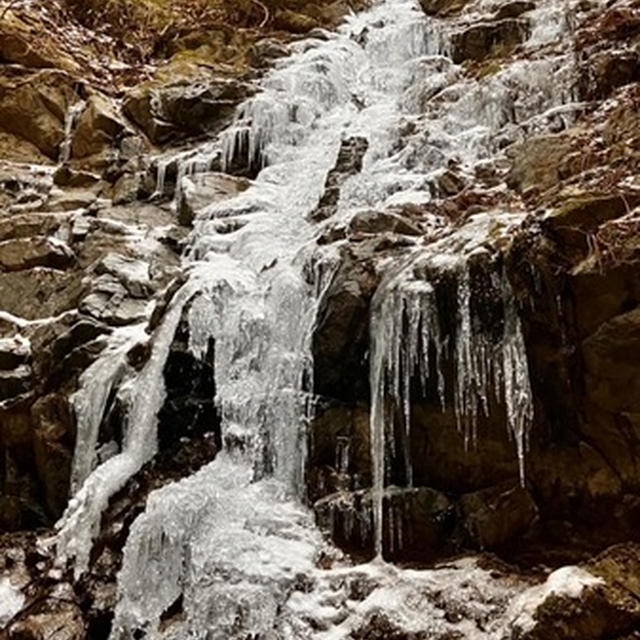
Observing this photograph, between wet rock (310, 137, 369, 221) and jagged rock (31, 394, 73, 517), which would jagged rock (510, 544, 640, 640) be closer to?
jagged rock (31, 394, 73, 517)

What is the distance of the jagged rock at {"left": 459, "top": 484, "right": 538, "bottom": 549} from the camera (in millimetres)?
5141

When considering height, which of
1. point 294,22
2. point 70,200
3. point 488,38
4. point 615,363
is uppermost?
point 294,22

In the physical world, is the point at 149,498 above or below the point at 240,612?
above

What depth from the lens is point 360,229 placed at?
6559 mm

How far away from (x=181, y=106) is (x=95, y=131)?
1.28 meters

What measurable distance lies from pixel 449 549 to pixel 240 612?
1.37m

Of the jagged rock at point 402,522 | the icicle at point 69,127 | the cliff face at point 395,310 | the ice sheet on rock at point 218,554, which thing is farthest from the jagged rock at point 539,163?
the icicle at point 69,127

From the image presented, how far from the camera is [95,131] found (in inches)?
446

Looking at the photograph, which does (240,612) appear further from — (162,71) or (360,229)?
(162,71)

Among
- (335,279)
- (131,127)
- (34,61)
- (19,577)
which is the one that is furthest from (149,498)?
(34,61)

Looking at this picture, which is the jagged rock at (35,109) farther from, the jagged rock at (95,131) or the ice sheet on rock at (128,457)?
the ice sheet on rock at (128,457)

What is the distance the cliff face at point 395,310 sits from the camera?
16.7ft

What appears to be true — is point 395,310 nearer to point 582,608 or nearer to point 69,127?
point 582,608

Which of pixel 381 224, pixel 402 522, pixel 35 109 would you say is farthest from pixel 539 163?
pixel 35 109
